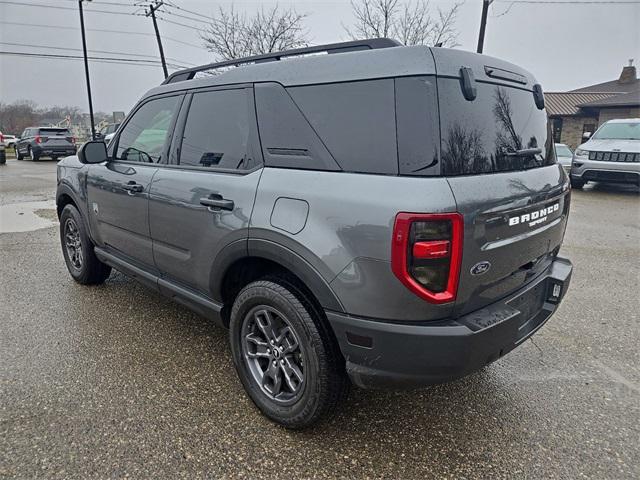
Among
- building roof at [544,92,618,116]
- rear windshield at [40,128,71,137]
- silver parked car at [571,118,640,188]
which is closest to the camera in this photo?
silver parked car at [571,118,640,188]

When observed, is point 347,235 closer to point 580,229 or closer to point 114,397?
point 114,397

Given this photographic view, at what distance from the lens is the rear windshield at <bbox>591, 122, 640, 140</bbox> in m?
10.6

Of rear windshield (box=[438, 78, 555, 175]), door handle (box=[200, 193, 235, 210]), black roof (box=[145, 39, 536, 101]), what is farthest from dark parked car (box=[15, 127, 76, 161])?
rear windshield (box=[438, 78, 555, 175])

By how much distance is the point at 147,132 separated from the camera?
10.6 ft

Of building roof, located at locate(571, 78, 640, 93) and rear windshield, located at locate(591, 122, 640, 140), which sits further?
building roof, located at locate(571, 78, 640, 93)

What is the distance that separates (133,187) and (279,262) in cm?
160

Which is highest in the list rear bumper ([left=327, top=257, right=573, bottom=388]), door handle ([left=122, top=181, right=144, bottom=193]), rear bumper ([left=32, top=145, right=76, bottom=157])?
rear bumper ([left=32, top=145, right=76, bottom=157])

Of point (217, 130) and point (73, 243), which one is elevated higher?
point (217, 130)

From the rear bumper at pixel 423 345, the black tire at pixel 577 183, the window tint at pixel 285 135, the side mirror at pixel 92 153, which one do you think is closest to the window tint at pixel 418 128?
the window tint at pixel 285 135

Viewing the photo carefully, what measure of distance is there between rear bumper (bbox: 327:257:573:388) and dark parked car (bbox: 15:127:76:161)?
2150cm

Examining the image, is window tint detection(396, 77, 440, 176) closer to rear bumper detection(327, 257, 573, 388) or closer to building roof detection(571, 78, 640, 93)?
rear bumper detection(327, 257, 573, 388)

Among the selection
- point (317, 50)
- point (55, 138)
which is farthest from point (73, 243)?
A: point (55, 138)

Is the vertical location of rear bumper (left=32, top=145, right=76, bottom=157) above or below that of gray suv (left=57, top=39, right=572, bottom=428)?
above

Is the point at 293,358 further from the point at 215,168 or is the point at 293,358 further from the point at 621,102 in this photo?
the point at 621,102
